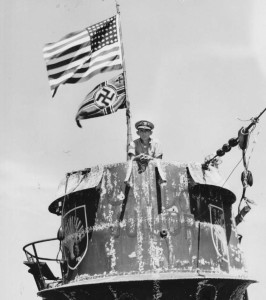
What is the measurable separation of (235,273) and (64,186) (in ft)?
16.1

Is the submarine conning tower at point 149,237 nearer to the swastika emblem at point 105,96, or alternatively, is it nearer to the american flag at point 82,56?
the swastika emblem at point 105,96

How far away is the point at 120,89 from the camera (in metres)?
16.1

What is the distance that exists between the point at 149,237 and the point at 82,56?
18.5 ft

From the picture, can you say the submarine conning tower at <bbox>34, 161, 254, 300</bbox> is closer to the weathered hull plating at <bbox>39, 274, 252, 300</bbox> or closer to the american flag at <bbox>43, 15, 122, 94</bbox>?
the weathered hull plating at <bbox>39, 274, 252, 300</bbox>

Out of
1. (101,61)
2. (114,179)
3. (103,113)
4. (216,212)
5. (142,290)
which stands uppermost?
(101,61)

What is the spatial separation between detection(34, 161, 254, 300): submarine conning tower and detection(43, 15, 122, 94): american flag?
9.36ft

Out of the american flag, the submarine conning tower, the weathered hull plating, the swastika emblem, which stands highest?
the american flag

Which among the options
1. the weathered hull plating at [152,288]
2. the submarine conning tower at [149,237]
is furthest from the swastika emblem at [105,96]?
the weathered hull plating at [152,288]

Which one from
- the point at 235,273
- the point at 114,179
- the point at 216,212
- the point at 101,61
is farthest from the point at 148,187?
the point at 101,61

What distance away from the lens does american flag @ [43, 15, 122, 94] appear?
52.2 feet

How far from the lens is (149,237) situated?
43.9 ft

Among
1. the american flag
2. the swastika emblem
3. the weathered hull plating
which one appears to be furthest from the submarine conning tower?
the american flag

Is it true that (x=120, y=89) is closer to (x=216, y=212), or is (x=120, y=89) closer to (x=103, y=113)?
(x=103, y=113)

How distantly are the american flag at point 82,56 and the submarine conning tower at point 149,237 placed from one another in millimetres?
2853
